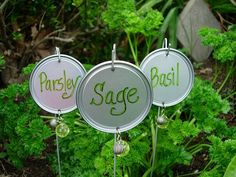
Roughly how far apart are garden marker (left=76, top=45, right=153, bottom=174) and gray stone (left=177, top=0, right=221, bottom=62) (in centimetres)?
160

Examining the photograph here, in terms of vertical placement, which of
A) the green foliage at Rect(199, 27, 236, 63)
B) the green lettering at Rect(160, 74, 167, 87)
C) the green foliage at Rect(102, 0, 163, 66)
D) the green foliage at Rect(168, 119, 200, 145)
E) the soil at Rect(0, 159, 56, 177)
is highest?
the green foliage at Rect(102, 0, 163, 66)

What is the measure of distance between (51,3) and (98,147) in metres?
1.07

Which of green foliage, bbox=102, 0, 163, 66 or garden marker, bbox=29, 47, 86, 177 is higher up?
green foliage, bbox=102, 0, 163, 66

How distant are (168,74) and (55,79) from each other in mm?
347

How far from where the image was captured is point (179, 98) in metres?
1.65

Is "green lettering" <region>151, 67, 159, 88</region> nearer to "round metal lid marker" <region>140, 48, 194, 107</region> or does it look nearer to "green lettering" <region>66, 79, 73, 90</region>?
"round metal lid marker" <region>140, 48, 194, 107</region>

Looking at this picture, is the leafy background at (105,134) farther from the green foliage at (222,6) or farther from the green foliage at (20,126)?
the green foliage at (222,6)

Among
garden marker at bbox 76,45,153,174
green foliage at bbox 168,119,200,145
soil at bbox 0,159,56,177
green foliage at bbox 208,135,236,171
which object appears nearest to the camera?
garden marker at bbox 76,45,153,174

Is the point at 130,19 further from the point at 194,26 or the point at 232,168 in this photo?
the point at 194,26

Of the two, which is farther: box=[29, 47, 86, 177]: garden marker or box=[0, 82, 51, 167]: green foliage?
box=[0, 82, 51, 167]: green foliage

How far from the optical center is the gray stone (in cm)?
304

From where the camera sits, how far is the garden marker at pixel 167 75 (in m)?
1.62

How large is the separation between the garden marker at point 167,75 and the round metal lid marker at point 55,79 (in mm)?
215

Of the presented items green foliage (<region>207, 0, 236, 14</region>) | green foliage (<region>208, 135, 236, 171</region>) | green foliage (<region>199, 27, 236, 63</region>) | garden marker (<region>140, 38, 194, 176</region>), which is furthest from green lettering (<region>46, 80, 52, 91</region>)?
green foliage (<region>207, 0, 236, 14</region>)
